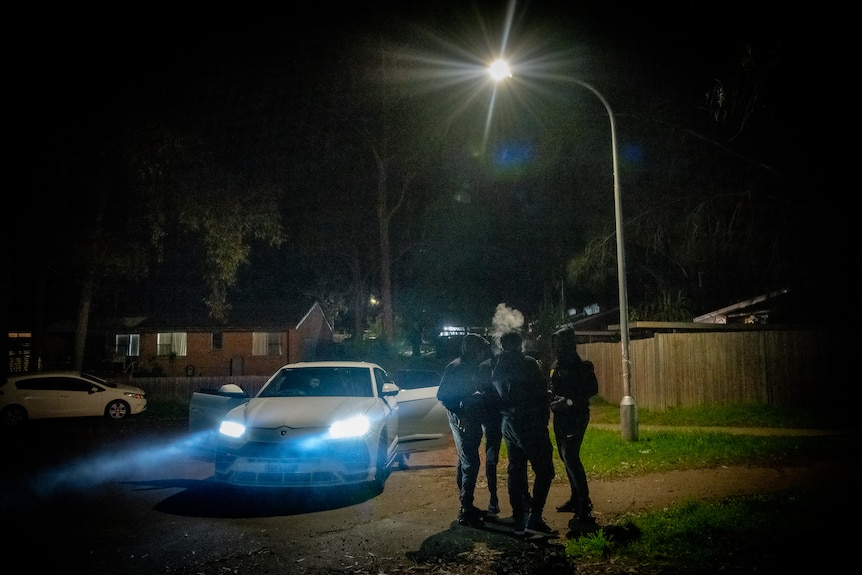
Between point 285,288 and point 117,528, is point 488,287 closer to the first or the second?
point 285,288

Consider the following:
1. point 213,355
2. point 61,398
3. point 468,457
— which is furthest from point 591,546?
point 213,355

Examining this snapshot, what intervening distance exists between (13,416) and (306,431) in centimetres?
1326

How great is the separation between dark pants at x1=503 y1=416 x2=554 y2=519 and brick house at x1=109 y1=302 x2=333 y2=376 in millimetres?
29449

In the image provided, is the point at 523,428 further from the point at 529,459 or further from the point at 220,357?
the point at 220,357

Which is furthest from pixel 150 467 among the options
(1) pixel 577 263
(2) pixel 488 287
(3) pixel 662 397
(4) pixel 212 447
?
(2) pixel 488 287

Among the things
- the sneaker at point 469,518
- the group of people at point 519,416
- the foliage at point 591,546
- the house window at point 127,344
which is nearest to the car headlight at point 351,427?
the group of people at point 519,416

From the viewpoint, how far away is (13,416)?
1589 centimetres

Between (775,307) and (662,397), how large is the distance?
6.87 m

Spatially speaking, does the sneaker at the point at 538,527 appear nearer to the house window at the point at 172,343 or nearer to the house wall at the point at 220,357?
the house wall at the point at 220,357

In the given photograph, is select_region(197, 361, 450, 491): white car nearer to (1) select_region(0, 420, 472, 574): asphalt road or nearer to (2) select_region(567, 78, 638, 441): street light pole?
(1) select_region(0, 420, 472, 574): asphalt road

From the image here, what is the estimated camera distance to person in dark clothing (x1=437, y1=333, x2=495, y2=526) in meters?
5.97

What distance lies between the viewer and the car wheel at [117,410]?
17295 mm

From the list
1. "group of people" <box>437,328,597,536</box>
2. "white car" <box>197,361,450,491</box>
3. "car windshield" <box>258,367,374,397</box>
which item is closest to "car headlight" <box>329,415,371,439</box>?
"white car" <box>197,361,450,491</box>

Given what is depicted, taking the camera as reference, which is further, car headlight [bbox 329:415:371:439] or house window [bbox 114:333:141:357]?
house window [bbox 114:333:141:357]
